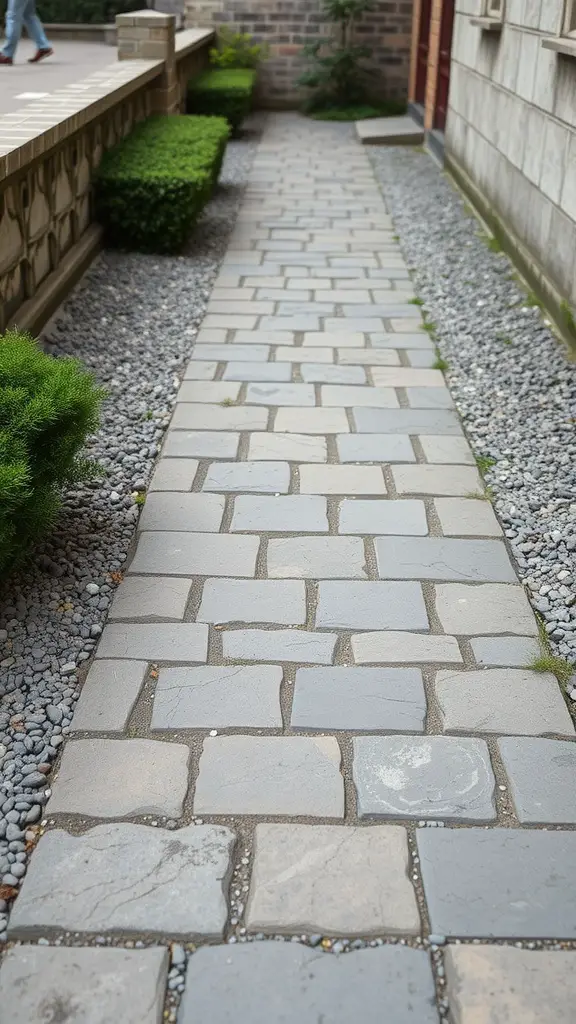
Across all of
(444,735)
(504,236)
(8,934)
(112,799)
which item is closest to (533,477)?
(444,735)

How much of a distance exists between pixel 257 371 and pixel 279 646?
2377 mm

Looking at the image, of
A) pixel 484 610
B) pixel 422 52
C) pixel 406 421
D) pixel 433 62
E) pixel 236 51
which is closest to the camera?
pixel 484 610

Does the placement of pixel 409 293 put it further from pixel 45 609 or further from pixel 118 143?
pixel 45 609

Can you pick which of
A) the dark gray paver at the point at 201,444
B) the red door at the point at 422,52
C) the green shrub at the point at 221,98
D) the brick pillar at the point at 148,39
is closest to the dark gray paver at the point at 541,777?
the dark gray paver at the point at 201,444

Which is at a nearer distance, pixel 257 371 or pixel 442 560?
pixel 442 560

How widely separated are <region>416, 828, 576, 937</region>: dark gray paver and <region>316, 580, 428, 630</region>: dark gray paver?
2.72 feet

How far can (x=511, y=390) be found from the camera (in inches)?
184

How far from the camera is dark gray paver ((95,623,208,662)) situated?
2768 mm

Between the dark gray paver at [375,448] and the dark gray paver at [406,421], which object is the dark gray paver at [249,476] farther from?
the dark gray paver at [406,421]

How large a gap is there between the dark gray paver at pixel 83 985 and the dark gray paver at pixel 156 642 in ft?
3.18

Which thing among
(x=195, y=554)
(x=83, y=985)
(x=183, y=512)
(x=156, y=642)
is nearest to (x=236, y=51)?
(x=183, y=512)

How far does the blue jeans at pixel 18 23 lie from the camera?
965 cm

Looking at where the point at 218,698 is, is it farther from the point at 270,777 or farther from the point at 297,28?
the point at 297,28

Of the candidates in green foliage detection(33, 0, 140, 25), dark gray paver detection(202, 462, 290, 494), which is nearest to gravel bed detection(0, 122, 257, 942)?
dark gray paver detection(202, 462, 290, 494)
